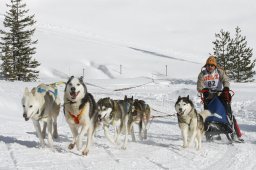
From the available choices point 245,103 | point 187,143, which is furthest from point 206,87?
point 245,103

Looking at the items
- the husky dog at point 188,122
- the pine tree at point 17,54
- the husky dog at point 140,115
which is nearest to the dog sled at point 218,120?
the husky dog at point 188,122

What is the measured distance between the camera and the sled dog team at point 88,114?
6383 millimetres

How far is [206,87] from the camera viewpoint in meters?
8.45

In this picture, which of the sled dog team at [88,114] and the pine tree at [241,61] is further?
the pine tree at [241,61]

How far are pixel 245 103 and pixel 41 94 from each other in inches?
461

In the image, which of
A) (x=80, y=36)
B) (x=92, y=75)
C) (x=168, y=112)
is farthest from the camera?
(x=80, y=36)

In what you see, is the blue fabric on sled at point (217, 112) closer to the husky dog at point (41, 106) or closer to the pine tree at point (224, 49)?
the husky dog at point (41, 106)

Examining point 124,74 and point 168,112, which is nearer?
point 168,112

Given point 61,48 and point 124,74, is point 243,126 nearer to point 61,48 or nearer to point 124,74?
point 124,74

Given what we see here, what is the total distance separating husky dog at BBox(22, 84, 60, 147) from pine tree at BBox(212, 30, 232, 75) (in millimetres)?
36014

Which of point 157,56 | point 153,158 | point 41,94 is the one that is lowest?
point 153,158

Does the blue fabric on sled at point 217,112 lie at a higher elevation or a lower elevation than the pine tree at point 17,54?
lower

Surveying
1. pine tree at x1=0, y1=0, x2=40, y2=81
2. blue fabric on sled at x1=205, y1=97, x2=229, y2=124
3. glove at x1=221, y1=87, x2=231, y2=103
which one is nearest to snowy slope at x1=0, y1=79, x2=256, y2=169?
blue fabric on sled at x1=205, y1=97, x2=229, y2=124

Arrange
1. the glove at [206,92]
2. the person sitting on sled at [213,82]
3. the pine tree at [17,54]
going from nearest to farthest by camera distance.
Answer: the person sitting on sled at [213,82]
the glove at [206,92]
the pine tree at [17,54]
